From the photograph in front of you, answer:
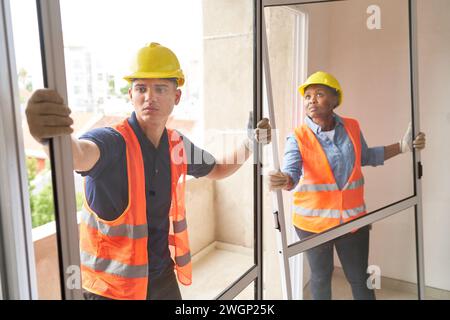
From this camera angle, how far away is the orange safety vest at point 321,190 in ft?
6.13

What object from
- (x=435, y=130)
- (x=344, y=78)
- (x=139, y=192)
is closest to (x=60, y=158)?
(x=139, y=192)

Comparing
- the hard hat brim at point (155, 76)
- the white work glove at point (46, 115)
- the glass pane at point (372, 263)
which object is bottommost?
the glass pane at point (372, 263)

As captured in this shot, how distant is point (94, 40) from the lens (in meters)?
1.03

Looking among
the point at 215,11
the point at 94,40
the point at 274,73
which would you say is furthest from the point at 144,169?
the point at 274,73

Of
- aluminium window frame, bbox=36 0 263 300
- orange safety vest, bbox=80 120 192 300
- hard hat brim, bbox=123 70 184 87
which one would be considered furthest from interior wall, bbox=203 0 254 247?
aluminium window frame, bbox=36 0 263 300

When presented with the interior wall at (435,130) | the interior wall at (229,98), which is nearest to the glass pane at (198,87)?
the interior wall at (229,98)

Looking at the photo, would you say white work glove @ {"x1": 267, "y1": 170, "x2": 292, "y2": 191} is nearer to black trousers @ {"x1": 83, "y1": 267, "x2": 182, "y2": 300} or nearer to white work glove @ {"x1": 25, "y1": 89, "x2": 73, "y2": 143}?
black trousers @ {"x1": 83, "y1": 267, "x2": 182, "y2": 300}

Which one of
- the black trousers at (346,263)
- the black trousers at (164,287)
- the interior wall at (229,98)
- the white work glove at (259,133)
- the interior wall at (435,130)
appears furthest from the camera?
the interior wall at (435,130)

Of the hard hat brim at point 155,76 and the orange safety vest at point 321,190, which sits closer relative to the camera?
the hard hat brim at point 155,76

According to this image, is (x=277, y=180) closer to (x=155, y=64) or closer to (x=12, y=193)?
(x=155, y=64)

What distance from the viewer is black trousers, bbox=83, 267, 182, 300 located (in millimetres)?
1282

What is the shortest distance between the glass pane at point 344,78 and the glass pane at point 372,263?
0.61 feet

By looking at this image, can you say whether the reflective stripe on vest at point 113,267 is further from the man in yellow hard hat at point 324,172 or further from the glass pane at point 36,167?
the man in yellow hard hat at point 324,172
